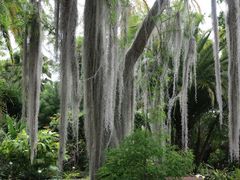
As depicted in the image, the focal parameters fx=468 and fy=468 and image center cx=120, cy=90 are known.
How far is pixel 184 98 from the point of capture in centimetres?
686

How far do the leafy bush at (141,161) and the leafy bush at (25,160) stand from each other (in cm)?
520

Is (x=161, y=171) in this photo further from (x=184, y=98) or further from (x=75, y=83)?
(x=184, y=98)

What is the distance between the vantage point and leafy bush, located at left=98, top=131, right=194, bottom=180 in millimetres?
5195

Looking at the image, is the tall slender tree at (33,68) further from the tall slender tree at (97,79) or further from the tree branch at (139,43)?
the tree branch at (139,43)

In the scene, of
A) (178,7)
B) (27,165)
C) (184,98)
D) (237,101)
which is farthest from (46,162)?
(237,101)

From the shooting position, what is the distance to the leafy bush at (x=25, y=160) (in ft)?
33.5

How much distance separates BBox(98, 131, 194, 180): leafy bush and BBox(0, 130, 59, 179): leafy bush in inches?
205

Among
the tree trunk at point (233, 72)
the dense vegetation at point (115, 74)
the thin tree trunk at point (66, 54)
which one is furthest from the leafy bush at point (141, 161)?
the tree trunk at point (233, 72)

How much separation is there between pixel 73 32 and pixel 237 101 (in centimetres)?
190

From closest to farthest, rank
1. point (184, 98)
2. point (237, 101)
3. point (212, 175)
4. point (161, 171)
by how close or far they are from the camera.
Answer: point (237, 101)
point (161, 171)
point (184, 98)
point (212, 175)

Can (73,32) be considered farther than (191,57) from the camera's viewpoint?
No

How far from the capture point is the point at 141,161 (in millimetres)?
5270

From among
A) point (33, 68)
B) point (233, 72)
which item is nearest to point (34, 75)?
point (33, 68)

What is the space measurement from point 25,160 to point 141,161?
5620 mm
